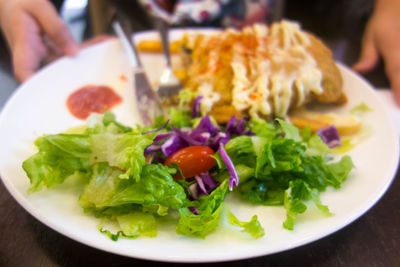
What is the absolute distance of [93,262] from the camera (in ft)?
4.12

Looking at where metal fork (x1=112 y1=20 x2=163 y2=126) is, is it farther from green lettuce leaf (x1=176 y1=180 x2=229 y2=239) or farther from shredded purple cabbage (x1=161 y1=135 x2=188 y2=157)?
green lettuce leaf (x1=176 y1=180 x2=229 y2=239)

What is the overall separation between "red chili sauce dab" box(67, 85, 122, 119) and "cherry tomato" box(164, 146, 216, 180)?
83 centimetres

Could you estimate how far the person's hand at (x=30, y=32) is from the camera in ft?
7.45

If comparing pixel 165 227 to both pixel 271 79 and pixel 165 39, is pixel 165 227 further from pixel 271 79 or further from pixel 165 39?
pixel 165 39

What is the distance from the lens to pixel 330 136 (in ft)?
6.00

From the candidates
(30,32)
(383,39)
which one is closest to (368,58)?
(383,39)

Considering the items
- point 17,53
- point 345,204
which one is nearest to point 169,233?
point 345,204

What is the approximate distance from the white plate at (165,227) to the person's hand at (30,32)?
0.74 ft

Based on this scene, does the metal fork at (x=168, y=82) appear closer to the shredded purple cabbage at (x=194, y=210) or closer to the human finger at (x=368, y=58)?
the shredded purple cabbage at (x=194, y=210)

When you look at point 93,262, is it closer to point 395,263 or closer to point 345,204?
point 345,204

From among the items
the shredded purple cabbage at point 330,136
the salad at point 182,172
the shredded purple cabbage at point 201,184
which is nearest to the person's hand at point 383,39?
the shredded purple cabbage at point 330,136

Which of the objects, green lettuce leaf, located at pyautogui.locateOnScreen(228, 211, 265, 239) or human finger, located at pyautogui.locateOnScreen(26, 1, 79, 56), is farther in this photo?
human finger, located at pyautogui.locateOnScreen(26, 1, 79, 56)

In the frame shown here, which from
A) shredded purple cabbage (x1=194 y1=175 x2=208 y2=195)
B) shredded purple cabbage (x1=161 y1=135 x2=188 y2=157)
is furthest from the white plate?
shredded purple cabbage (x1=161 y1=135 x2=188 y2=157)

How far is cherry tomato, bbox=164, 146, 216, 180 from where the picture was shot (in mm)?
1400
